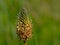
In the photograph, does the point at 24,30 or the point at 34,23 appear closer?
the point at 24,30

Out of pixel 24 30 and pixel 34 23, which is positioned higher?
pixel 34 23

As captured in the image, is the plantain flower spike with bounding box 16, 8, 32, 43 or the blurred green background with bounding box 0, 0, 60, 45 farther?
the blurred green background with bounding box 0, 0, 60, 45

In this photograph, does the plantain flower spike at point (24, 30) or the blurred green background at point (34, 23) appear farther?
the blurred green background at point (34, 23)

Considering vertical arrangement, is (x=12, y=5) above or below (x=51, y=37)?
above

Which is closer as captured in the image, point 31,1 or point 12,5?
point 12,5

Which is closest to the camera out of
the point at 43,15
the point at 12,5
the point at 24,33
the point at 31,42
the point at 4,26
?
the point at 24,33

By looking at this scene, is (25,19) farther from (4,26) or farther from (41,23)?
(41,23)

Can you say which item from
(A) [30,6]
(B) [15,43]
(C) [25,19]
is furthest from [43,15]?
(C) [25,19]

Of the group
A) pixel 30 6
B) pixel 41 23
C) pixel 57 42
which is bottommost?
pixel 57 42
